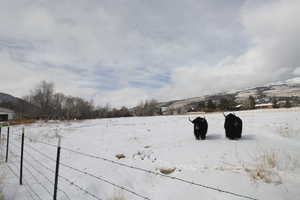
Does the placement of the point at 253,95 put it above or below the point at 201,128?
above

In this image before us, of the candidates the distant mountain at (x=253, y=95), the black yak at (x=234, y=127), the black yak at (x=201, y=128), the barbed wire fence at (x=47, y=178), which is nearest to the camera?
the barbed wire fence at (x=47, y=178)

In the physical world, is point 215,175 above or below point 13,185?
above

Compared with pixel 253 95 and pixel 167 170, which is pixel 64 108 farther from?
pixel 253 95

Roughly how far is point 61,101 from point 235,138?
247 feet

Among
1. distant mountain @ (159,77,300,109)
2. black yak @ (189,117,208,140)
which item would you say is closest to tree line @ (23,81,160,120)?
distant mountain @ (159,77,300,109)

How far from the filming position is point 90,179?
5.10 meters

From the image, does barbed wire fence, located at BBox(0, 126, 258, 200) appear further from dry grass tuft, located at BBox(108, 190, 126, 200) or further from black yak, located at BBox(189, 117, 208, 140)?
black yak, located at BBox(189, 117, 208, 140)

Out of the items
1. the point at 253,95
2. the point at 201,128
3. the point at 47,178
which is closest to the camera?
the point at 47,178

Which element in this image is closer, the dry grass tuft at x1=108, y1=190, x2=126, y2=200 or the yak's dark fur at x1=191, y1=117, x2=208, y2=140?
the dry grass tuft at x1=108, y1=190, x2=126, y2=200

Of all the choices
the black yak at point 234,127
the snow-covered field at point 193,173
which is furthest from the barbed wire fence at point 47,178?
the black yak at point 234,127

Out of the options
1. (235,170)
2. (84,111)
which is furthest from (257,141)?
(84,111)

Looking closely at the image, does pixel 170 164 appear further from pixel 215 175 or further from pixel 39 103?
pixel 39 103

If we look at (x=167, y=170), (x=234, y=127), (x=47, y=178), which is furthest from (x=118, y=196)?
(x=234, y=127)

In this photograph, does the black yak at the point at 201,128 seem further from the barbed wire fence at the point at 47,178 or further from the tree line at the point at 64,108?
the tree line at the point at 64,108
